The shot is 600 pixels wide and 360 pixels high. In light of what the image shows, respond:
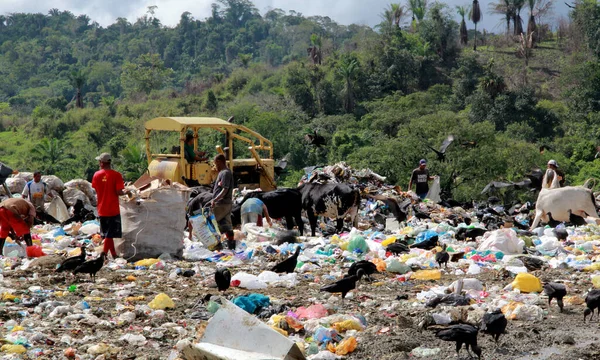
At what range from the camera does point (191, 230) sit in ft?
34.5

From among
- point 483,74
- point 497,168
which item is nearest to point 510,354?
point 497,168

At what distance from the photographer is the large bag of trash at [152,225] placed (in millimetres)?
8883

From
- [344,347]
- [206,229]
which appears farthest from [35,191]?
[344,347]

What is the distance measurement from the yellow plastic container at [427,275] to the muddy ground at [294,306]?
9cm

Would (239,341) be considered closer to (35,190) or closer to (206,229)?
(206,229)

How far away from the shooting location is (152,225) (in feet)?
29.2

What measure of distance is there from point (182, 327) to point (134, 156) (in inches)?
953

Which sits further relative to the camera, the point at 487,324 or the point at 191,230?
the point at 191,230

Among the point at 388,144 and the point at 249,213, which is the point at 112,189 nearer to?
the point at 249,213

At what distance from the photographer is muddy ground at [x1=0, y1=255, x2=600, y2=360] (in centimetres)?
530

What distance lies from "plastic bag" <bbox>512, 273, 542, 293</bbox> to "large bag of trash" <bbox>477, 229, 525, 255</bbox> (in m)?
2.08

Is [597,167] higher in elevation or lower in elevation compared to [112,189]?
lower

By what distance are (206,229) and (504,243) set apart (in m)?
3.56

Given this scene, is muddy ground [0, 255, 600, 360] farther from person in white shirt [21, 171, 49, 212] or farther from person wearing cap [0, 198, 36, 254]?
person in white shirt [21, 171, 49, 212]
